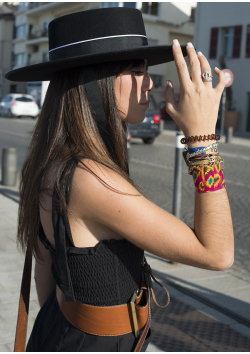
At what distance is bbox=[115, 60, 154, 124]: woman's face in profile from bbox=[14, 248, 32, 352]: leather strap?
0.62 m

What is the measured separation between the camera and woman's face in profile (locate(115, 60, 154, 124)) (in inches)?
56.2

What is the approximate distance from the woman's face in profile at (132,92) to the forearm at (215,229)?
1.21 ft

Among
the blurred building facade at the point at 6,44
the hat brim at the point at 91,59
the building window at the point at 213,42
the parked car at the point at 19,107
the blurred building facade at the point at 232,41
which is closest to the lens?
the hat brim at the point at 91,59

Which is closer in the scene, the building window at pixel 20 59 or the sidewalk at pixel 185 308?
the sidewalk at pixel 185 308

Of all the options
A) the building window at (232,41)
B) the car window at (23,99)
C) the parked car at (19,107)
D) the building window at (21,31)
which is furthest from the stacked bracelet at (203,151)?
the building window at (21,31)

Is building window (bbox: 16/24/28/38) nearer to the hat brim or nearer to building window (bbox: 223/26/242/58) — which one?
building window (bbox: 223/26/242/58)

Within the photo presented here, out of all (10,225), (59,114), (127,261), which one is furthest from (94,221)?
(10,225)

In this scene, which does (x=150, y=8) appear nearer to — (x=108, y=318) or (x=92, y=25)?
(x=92, y=25)

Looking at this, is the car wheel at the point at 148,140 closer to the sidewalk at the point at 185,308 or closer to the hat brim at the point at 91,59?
the sidewalk at the point at 185,308

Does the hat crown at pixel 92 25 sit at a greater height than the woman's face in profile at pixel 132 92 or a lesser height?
greater

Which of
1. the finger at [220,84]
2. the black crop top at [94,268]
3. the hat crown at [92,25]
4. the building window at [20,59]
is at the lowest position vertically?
the black crop top at [94,268]

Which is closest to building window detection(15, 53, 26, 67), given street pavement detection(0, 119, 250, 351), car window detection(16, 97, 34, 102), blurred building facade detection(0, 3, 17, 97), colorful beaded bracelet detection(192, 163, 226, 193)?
blurred building facade detection(0, 3, 17, 97)

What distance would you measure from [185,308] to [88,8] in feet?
114

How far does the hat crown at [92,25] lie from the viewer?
141 cm
